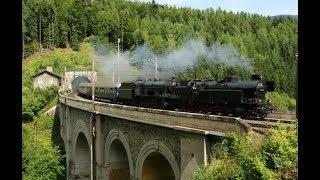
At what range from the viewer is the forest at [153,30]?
94875 mm

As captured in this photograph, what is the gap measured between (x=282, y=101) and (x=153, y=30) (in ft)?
150

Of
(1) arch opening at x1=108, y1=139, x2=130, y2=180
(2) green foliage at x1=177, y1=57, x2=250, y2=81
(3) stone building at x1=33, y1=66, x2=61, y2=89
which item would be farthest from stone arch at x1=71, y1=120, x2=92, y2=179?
(2) green foliage at x1=177, y1=57, x2=250, y2=81

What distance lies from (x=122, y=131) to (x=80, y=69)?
52.9 metres

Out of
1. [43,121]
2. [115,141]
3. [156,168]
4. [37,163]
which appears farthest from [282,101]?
[156,168]

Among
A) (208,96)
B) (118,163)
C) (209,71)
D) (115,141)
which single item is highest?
(209,71)

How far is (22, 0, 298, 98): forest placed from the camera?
9488 cm

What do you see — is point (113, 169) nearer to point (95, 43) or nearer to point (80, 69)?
point (80, 69)

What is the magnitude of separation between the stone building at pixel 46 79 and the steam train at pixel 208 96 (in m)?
45.3

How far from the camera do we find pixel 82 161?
39531 mm

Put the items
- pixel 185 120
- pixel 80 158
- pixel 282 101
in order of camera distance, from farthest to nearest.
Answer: pixel 282 101 → pixel 80 158 → pixel 185 120

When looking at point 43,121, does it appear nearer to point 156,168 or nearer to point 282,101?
point 156,168

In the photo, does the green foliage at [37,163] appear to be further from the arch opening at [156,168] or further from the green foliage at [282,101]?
the green foliage at [282,101]
